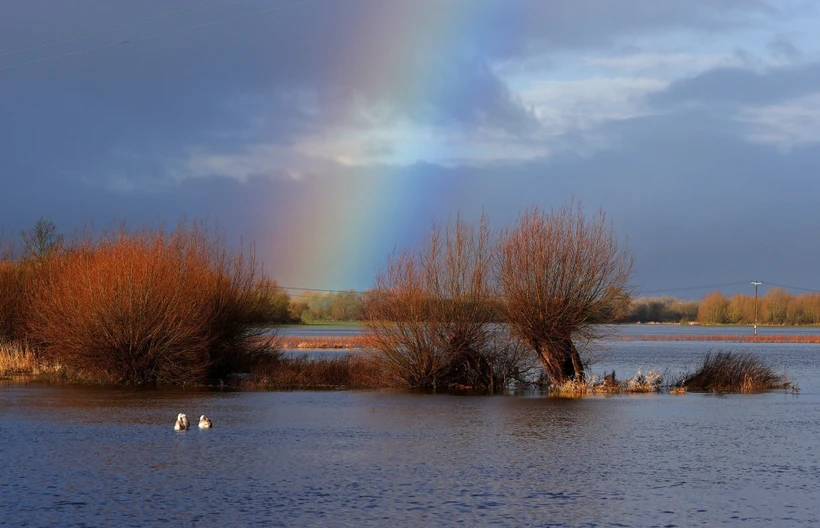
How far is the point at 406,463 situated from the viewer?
17.6 meters

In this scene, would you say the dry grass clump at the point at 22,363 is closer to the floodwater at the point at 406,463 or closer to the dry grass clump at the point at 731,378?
the floodwater at the point at 406,463

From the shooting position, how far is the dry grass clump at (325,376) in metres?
34.6

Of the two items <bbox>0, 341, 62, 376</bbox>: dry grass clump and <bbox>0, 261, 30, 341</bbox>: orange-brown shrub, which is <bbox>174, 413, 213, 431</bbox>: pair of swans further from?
<bbox>0, 261, 30, 341</bbox>: orange-brown shrub

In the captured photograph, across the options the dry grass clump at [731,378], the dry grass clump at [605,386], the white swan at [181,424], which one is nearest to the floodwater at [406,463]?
the white swan at [181,424]

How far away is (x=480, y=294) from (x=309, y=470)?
1777 centimetres

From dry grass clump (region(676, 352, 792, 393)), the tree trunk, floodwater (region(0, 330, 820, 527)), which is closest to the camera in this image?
floodwater (region(0, 330, 820, 527))

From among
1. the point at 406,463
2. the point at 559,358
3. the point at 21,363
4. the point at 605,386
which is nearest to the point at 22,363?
the point at 21,363

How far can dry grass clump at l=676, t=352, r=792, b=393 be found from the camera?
34.2m

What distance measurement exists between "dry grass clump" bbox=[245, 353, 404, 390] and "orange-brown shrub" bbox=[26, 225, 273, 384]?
2.22m

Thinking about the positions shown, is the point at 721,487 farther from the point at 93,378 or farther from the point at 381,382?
the point at 93,378

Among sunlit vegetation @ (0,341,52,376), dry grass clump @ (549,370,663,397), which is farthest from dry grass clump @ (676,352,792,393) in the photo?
sunlit vegetation @ (0,341,52,376)

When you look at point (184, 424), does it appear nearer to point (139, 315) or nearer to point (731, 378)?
point (139, 315)

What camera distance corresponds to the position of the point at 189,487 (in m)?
15.0

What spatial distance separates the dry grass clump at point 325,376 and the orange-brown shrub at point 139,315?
2.22 metres
